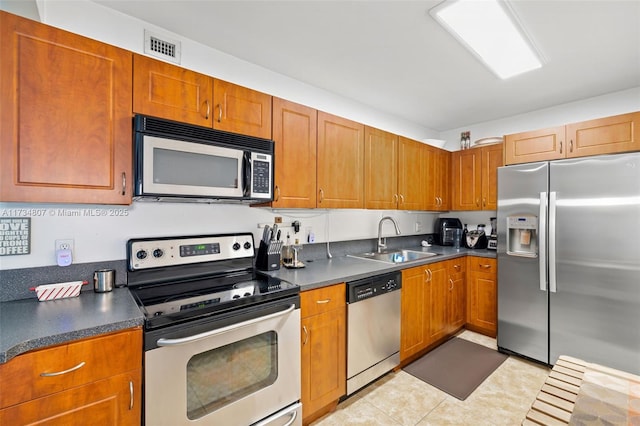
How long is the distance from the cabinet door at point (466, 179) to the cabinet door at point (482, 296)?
0.72 metres

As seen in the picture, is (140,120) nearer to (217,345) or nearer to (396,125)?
(217,345)

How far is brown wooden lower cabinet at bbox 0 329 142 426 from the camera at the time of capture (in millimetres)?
929

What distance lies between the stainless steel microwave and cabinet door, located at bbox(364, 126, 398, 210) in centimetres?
103

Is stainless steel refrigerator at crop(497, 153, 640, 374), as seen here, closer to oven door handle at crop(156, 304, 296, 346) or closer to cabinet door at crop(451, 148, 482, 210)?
cabinet door at crop(451, 148, 482, 210)

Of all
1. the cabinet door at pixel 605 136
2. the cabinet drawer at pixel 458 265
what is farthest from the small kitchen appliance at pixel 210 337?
the cabinet door at pixel 605 136

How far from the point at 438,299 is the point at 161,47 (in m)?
3.09

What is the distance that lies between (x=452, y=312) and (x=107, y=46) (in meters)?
3.48

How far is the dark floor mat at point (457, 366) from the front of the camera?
2234mm

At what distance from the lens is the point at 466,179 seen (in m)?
3.48

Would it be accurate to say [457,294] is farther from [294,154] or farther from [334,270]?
[294,154]

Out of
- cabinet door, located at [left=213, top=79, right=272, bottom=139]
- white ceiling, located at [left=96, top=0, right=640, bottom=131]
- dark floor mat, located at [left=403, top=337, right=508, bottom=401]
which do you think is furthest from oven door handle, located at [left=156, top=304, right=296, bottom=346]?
white ceiling, located at [left=96, top=0, right=640, bottom=131]

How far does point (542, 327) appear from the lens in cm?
252

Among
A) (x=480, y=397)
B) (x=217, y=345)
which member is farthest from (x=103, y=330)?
(x=480, y=397)

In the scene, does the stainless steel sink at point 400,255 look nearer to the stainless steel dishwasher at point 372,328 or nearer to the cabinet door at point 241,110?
the stainless steel dishwasher at point 372,328
